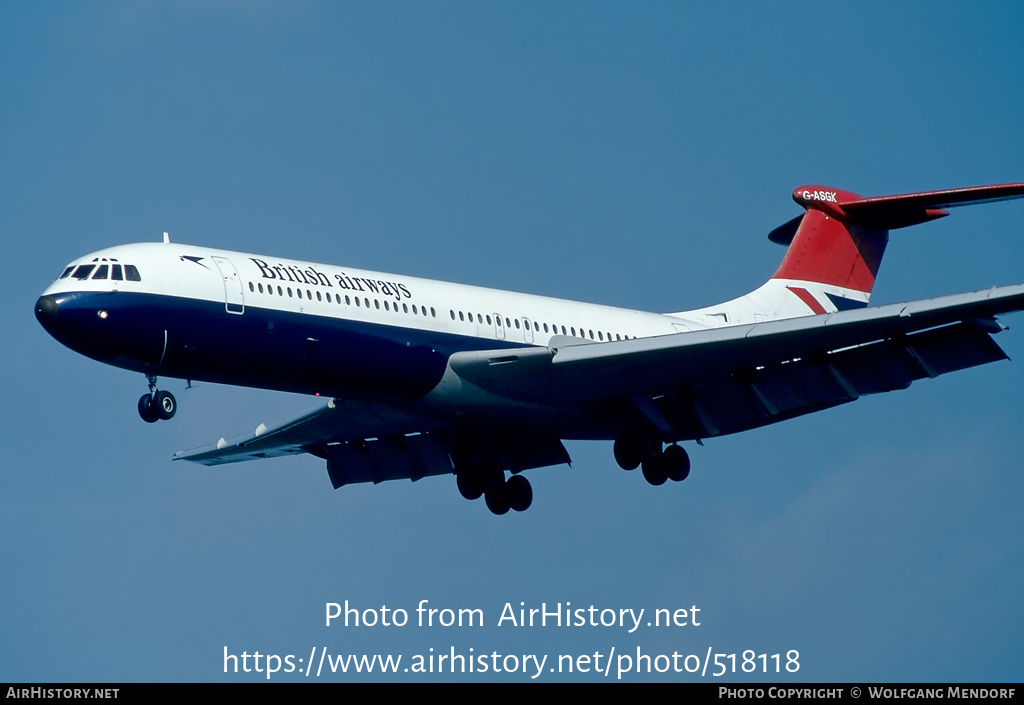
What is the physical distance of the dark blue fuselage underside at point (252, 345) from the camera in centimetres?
3059

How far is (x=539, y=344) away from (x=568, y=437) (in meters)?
2.94

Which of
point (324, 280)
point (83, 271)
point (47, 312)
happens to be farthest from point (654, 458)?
point (47, 312)

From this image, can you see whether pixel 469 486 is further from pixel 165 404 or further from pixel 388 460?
pixel 165 404

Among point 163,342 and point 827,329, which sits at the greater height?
point 827,329

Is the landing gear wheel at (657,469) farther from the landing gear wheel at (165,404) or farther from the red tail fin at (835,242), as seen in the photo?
the landing gear wheel at (165,404)

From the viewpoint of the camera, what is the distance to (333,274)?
109ft

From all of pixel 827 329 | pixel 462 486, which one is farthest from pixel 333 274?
pixel 827 329

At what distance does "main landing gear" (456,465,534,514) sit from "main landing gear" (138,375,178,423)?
8.92 metres

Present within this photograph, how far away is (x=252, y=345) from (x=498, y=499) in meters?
9.19

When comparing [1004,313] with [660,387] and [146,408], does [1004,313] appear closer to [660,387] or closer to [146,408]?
[660,387]

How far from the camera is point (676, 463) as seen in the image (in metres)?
36.9

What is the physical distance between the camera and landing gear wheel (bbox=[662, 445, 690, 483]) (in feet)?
121

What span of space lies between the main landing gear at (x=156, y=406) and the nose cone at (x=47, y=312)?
2.18 m
